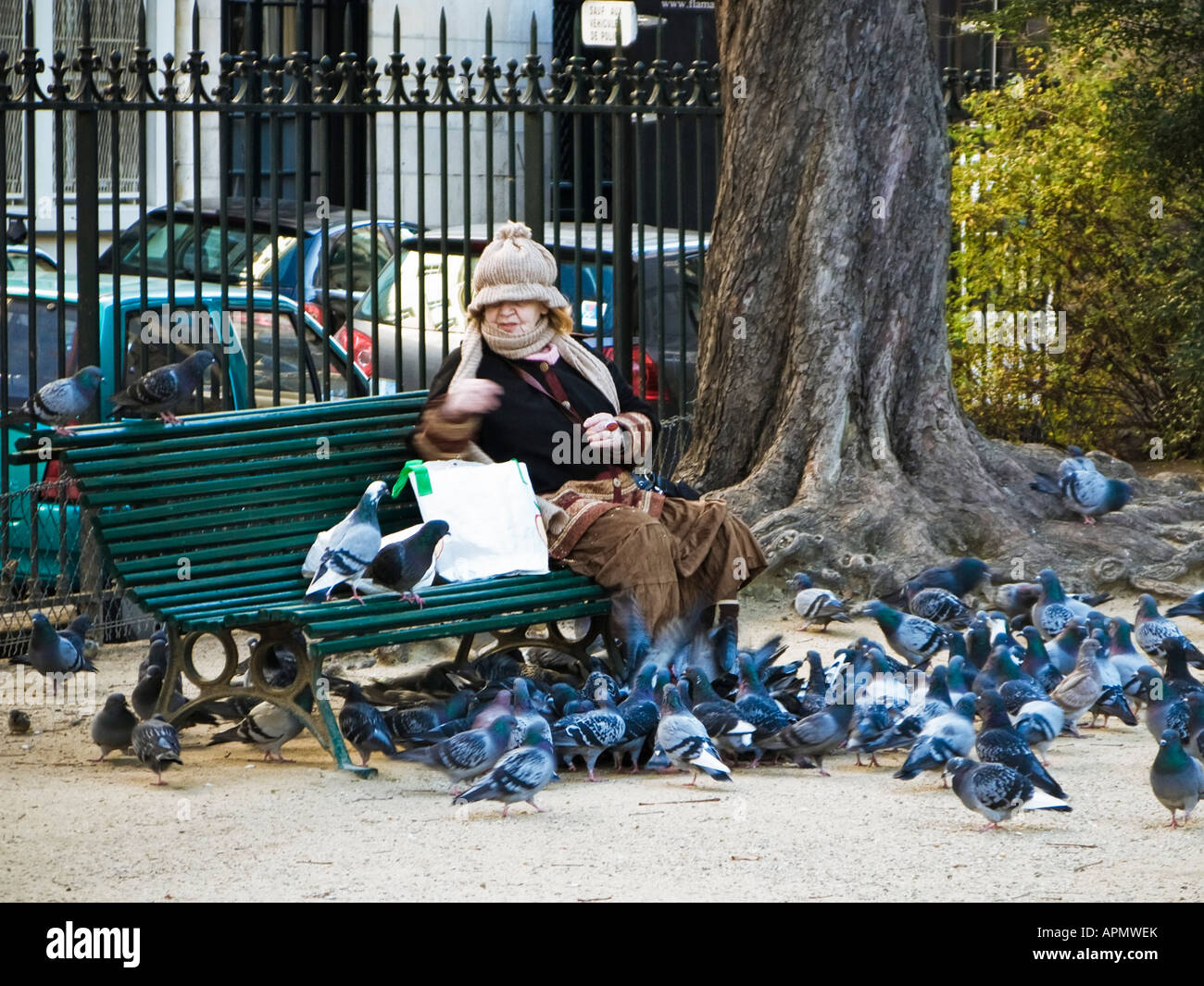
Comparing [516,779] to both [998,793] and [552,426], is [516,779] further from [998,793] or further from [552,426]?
[552,426]

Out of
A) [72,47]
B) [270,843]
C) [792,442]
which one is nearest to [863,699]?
[270,843]

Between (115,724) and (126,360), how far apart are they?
3.24 m

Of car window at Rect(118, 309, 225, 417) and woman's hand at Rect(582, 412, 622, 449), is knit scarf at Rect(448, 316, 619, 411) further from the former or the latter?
car window at Rect(118, 309, 225, 417)

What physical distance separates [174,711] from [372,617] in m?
0.91

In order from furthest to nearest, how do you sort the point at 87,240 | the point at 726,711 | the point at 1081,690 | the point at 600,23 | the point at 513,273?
the point at 600,23, the point at 87,240, the point at 513,273, the point at 1081,690, the point at 726,711

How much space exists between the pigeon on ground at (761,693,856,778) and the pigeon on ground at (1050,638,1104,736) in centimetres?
103

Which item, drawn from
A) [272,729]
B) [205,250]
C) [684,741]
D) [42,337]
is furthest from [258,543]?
[205,250]

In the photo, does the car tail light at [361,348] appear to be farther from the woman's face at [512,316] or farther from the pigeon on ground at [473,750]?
the pigeon on ground at [473,750]

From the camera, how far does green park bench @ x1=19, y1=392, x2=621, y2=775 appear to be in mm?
5953

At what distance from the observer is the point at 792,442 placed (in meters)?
9.02

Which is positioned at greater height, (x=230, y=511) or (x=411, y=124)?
(x=411, y=124)

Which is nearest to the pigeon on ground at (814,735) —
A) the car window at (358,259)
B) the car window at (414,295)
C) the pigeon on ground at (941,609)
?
the pigeon on ground at (941,609)

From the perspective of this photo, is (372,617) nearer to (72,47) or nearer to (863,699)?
(863,699)

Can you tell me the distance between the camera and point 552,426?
22.6 ft
